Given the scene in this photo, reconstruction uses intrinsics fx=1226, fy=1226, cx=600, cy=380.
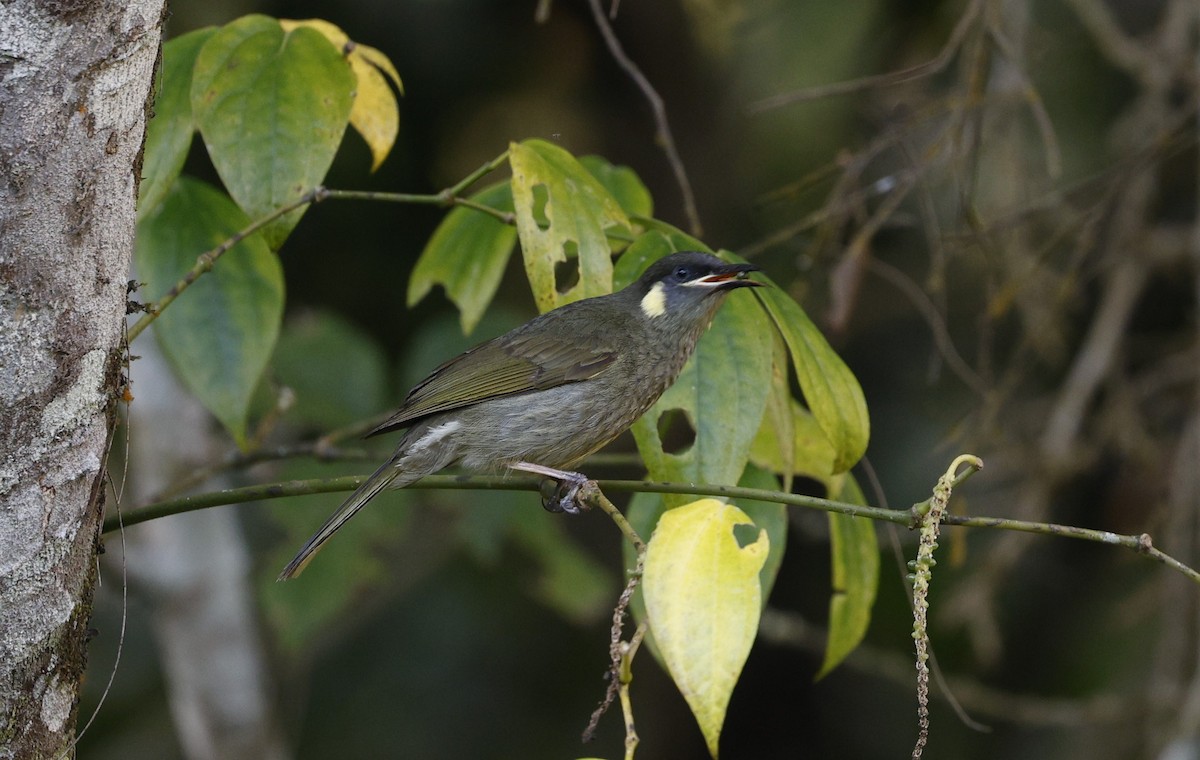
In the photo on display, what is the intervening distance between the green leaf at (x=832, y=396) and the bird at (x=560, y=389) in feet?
2.10

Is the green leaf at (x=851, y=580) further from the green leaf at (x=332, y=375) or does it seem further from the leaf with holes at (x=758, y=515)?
the green leaf at (x=332, y=375)

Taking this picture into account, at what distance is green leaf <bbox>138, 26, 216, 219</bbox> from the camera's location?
7.70 ft

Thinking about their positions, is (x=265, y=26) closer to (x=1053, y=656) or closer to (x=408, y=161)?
(x=408, y=161)

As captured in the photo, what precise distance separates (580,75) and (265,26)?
382cm

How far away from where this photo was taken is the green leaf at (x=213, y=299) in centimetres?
257

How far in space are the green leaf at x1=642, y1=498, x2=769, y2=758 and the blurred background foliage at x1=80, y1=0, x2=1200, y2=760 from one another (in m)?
2.48

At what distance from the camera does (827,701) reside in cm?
632

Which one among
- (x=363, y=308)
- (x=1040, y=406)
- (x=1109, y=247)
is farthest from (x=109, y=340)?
(x=363, y=308)

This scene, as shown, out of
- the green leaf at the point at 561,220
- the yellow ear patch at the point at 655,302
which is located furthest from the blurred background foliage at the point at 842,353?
the green leaf at the point at 561,220

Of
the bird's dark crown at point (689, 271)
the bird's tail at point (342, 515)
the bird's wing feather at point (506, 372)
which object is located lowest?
the bird's tail at point (342, 515)

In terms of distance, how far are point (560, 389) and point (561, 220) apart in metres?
0.87

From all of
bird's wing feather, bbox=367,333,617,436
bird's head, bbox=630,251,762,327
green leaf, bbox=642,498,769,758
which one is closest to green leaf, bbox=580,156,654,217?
bird's head, bbox=630,251,762,327

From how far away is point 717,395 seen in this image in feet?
7.55

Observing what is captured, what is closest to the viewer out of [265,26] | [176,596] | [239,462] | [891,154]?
[265,26]
